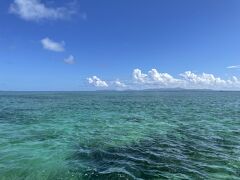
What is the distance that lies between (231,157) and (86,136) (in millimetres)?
10571

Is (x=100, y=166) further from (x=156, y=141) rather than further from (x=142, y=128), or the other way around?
(x=142, y=128)

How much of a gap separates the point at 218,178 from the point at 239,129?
14735 millimetres

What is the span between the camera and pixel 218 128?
84.5 ft

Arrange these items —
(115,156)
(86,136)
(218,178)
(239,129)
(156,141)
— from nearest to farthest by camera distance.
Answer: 1. (218,178)
2. (115,156)
3. (156,141)
4. (86,136)
5. (239,129)

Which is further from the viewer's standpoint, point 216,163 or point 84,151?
point 84,151

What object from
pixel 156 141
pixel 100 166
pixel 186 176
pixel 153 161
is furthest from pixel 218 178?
pixel 156 141

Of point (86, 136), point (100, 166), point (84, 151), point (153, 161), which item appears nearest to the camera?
point (100, 166)

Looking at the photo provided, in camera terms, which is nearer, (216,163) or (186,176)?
(186,176)

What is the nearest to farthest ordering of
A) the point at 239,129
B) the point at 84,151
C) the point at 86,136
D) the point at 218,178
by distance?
the point at 218,178, the point at 84,151, the point at 86,136, the point at 239,129

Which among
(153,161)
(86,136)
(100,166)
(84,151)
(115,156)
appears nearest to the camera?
(100,166)

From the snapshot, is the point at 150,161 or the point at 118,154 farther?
the point at 118,154

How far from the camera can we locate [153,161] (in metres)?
14.2

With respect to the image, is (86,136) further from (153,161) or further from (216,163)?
(216,163)

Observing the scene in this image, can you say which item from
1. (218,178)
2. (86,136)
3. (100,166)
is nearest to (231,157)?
(218,178)
